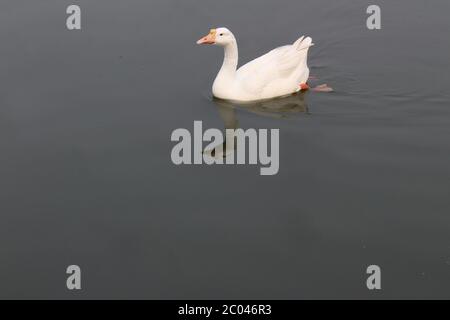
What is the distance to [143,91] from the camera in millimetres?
12305

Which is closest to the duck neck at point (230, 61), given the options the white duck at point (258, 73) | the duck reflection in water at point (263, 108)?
the white duck at point (258, 73)

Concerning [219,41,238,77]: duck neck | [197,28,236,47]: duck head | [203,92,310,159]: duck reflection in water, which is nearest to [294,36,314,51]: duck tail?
[203,92,310,159]: duck reflection in water

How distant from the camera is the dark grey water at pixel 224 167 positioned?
8562 mm

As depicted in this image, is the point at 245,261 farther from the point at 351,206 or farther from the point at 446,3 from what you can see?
the point at 446,3

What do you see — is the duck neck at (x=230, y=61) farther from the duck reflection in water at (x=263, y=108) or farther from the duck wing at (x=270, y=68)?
the duck reflection in water at (x=263, y=108)

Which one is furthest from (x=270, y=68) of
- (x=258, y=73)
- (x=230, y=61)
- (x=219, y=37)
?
(x=219, y=37)

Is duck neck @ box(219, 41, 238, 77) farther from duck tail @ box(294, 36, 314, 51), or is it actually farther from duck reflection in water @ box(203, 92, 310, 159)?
duck tail @ box(294, 36, 314, 51)

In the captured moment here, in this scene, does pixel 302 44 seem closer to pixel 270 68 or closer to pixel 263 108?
pixel 270 68

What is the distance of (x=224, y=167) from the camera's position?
10523 mm

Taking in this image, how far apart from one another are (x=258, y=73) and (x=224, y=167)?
2216 mm
